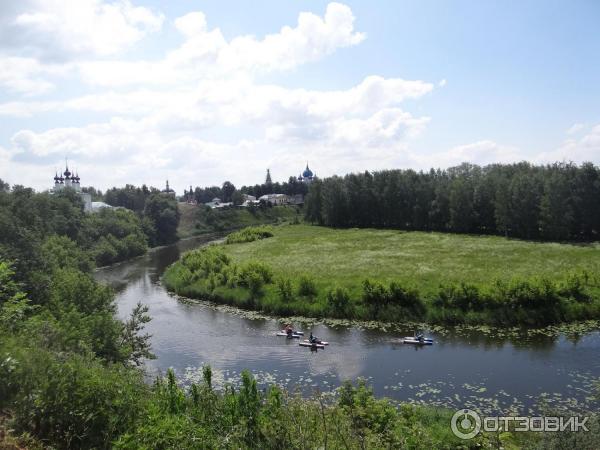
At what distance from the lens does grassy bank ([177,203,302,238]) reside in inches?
5960

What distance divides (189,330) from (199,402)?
88.6 ft

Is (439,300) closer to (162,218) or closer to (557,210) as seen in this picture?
(557,210)

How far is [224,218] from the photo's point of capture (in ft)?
534

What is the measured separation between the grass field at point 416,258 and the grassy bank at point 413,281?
132mm

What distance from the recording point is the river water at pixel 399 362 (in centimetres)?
2648

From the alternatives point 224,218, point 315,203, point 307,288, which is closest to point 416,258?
point 307,288

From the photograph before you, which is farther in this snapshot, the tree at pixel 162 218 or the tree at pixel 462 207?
the tree at pixel 162 218

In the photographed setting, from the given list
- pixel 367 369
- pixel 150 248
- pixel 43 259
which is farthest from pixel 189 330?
pixel 150 248

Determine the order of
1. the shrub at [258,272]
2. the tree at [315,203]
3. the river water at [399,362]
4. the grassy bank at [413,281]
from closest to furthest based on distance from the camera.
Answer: the river water at [399,362], the grassy bank at [413,281], the shrub at [258,272], the tree at [315,203]

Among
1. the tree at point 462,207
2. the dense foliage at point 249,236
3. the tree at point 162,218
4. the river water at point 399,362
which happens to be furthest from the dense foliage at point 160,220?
the river water at point 399,362

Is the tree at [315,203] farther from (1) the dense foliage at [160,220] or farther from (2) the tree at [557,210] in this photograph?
(2) the tree at [557,210]

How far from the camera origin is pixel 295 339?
38.3 metres

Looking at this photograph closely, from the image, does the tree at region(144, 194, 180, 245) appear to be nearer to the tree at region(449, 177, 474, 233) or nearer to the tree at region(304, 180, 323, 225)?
the tree at region(304, 180, 323, 225)

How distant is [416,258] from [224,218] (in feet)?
347
